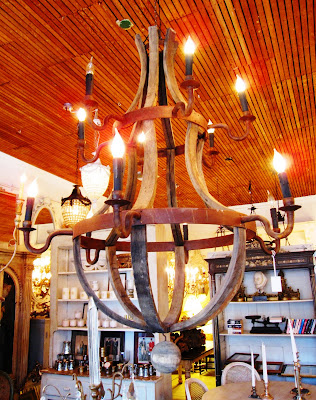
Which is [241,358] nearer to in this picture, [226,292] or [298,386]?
[298,386]

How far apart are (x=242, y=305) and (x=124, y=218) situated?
5.64m

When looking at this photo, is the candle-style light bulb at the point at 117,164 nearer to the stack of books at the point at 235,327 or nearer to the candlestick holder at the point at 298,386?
the candlestick holder at the point at 298,386

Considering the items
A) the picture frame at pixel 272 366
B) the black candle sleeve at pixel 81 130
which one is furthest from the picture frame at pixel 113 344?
the black candle sleeve at pixel 81 130

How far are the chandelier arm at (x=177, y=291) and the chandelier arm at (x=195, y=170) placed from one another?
0.37m

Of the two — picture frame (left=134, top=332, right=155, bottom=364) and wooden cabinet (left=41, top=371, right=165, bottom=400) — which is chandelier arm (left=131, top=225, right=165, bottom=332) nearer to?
wooden cabinet (left=41, top=371, right=165, bottom=400)

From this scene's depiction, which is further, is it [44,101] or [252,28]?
Result: [44,101]

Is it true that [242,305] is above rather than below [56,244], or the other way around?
below

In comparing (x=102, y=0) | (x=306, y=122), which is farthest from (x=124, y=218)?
(x=306, y=122)

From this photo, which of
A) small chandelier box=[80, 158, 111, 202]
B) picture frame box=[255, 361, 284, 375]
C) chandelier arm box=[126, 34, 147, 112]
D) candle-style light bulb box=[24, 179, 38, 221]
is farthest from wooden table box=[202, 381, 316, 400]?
chandelier arm box=[126, 34, 147, 112]

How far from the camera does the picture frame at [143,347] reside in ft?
15.8

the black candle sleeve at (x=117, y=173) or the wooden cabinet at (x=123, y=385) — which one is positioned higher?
the black candle sleeve at (x=117, y=173)

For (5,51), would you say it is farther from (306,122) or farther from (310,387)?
(310,387)

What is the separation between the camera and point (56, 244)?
→ 5.52m

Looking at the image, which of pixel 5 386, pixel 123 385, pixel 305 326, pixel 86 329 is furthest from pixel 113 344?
pixel 305 326
